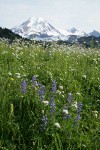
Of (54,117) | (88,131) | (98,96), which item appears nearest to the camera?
(54,117)

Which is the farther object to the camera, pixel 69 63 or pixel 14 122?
pixel 69 63

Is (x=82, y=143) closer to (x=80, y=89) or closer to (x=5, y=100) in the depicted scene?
(x=5, y=100)

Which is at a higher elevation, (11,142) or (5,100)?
(5,100)

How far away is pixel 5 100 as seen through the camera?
5.70m

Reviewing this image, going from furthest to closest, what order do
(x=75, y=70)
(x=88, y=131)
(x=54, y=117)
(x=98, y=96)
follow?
(x=75, y=70)
(x=98, y=96)
(x=88, y=131)
(x=54, y=117)

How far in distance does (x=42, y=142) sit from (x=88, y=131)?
1030 mm

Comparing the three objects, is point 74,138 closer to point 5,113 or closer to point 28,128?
point 28,128

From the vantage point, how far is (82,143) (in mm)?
5199

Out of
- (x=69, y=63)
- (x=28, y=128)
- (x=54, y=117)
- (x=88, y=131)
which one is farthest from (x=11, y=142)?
(x=69, y=63)

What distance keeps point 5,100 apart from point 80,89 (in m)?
2.44

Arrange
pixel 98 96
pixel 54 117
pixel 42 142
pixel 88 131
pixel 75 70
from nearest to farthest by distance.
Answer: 1. pixel 42 142
2. pixel 54 117
3. pixel 88 131
4. pixel 98 96
5. pixel 75 70

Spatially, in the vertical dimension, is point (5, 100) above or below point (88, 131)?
above

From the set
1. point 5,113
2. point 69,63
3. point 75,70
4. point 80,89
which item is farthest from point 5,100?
point 69,63

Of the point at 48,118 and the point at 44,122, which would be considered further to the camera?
the point at 48,118
